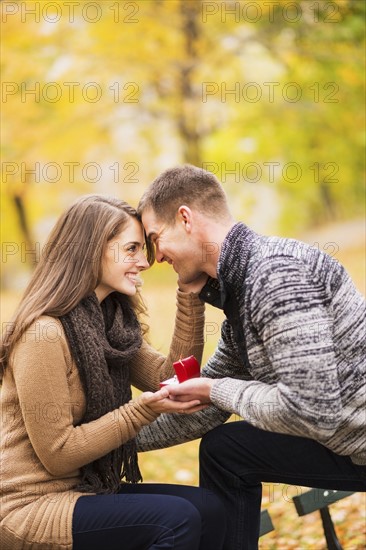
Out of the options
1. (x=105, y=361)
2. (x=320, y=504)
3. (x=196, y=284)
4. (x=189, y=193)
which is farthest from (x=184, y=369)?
(x=320, y=504)

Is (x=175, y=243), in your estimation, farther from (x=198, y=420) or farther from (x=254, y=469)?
(x=254, y=469)

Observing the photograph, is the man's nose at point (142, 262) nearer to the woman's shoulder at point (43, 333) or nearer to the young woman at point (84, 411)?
the young woman at point (84, 411)

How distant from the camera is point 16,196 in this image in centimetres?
1430

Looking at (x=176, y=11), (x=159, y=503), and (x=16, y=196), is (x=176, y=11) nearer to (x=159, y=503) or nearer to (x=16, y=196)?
(x=16, y=196)

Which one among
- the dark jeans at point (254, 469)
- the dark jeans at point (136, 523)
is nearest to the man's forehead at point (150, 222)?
the dark jeans at point (254, 469)

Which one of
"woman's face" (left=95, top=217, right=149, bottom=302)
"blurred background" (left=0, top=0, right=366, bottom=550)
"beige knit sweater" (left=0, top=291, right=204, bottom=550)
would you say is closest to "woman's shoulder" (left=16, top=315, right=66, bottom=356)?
"beige knit sweater" (left=0, top=291, right=204, bottom=550)

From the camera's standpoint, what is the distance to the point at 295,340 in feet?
7.79

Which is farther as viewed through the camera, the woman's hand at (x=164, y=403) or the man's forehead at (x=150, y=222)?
the man's forehead at (x=150, y=222)

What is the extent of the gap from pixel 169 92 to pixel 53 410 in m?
10.2

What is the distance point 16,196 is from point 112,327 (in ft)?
38.7

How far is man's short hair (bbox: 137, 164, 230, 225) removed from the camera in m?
2.74

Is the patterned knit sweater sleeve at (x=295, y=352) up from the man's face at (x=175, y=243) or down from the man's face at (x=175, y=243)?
down

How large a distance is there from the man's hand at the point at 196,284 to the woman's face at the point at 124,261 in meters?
0.18

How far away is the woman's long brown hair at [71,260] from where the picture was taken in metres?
2.71
